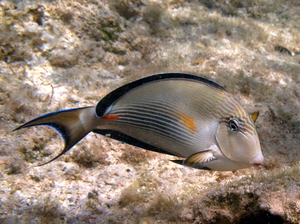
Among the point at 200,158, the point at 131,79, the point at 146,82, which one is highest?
the point at 146,82

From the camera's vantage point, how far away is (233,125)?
1.46 metres

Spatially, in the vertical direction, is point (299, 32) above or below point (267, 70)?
above

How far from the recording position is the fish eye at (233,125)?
4.76 feet

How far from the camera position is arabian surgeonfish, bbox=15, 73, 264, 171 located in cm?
145

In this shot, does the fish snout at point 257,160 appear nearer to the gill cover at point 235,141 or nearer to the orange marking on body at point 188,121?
the gill cover at point 235,141

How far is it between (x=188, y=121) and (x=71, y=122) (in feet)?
2.60

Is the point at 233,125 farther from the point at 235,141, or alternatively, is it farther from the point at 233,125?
the point at 235,141

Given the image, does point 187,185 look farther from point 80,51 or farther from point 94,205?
point 80,51

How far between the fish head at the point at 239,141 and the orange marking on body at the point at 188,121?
0.17m

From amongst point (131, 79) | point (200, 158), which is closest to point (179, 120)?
point (200, 158)

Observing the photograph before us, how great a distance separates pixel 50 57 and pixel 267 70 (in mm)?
3244

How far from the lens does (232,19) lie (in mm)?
4344

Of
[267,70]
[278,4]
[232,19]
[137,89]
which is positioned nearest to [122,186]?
[137,89]

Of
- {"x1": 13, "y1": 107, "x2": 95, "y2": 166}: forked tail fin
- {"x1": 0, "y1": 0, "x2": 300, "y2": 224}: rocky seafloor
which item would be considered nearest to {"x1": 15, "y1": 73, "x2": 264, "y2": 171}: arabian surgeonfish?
{"x1": 13, "y1": 107, "x2": 95, "y2": 166}: forked tail fin
